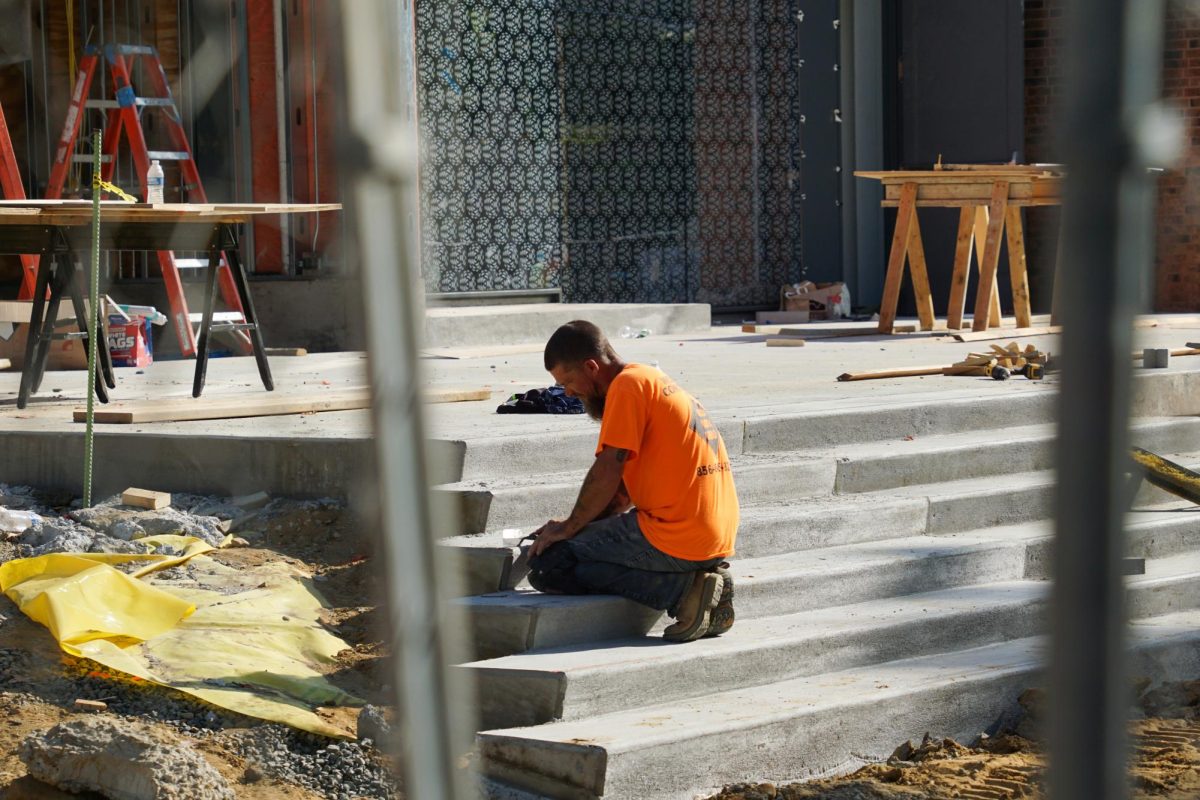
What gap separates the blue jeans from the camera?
16.8 ft

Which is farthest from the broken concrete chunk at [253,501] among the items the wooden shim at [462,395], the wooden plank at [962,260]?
the wooden plank at [962,260]

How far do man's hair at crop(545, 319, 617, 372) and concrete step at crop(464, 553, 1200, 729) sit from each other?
887mm

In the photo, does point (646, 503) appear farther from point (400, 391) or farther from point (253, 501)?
point (400, 391)

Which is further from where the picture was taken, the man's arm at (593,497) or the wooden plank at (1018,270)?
the wooden plank at (1018,270)

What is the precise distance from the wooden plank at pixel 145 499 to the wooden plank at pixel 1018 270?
718 cm

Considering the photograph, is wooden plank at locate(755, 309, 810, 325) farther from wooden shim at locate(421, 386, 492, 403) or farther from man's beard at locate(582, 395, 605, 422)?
man's beard at locate(582, 395, 605, 422)

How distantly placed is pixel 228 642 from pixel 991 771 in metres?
2.33

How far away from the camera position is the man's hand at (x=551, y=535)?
16.8ft

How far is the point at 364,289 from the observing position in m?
0.99

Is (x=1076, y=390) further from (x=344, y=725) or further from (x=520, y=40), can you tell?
(x=520, y=40)

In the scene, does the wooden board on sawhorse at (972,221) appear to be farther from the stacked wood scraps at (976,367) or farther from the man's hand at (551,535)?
the man's hand at (551,535)

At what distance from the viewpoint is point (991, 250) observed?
11266 millimetres

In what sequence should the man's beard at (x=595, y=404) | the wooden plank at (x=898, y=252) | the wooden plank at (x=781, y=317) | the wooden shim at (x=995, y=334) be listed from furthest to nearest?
the wooden plank at (x=781, y=317), the wooden plank at (x=898, y=252), the wooden shim at (x=995, y=334), the man's beard at (x=595, y=404)

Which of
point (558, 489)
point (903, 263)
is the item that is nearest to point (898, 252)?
point (903, 263)
